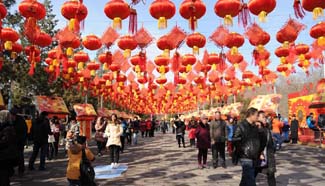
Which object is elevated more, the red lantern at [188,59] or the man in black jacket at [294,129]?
the red lantern at [188,59]

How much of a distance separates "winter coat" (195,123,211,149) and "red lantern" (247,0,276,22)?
15.5 ft

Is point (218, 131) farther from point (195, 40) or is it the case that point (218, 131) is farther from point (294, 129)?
point (294, 129)

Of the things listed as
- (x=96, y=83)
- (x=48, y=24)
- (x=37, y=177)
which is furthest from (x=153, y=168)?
(x=48, y=24)

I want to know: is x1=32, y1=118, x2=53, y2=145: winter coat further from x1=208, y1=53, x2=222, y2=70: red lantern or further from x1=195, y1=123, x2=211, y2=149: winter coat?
x1=208, y1=53, x2=222, y2=70: red lantern

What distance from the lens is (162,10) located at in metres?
7.91

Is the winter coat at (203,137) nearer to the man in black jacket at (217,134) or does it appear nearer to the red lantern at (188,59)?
the man in black jacket at (217,134)

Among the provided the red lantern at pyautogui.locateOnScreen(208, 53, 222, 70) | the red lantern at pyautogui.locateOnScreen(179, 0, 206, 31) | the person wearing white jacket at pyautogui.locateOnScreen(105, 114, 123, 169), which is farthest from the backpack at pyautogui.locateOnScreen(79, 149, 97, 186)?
the red lantern at pyautogui.locateOnScreen(208, 53, 222, 70)

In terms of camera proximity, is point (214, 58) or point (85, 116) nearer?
point (214, 58)

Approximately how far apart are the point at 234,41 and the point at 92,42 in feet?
13.3

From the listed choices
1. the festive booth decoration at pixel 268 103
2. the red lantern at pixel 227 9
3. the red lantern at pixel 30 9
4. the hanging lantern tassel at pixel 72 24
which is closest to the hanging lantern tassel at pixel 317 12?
the red lantern at pixel 227 9

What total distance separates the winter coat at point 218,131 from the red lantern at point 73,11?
5426 millimetres

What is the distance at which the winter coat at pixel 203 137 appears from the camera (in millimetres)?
11352

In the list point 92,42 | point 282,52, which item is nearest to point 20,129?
point 92,42


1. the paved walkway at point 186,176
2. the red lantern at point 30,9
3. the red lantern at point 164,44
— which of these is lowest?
the paved walkway at point 186,176
